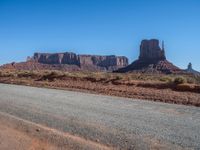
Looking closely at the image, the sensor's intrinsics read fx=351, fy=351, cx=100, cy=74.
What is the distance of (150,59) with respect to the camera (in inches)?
4333

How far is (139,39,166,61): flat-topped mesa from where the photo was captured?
110 meters

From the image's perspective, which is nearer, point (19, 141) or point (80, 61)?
point (19, 141)

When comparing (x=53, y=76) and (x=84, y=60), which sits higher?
(x=84, y=60)

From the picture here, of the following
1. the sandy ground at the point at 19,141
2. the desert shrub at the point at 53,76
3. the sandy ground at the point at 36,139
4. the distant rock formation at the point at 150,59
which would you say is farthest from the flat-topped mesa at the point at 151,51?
the sandy ground at the point at 19,141

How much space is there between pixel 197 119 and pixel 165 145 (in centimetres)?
410

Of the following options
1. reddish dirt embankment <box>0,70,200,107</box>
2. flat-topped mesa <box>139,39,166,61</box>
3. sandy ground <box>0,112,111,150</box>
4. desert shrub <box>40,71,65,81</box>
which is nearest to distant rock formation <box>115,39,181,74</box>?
flat-topped mesa <box>139,39,166,61</box>

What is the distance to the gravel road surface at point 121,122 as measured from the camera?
8388 mm

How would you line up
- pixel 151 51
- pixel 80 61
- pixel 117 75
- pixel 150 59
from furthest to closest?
pixel 80 61 < pixel 151 51 < pixel 150 59 < pixel 117 75

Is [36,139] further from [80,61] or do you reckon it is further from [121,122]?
[80,61]

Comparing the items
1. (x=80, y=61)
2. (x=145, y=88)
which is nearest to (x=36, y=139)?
(x=145, y=88)

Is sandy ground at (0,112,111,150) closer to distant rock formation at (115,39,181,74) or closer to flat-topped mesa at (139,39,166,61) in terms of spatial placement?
distant rock formation at (115,39,181,74)

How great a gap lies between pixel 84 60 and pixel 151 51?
55261 millimetres

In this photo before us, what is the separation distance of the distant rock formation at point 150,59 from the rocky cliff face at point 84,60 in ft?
149

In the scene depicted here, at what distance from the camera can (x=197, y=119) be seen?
11.7m
